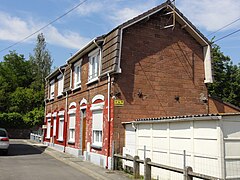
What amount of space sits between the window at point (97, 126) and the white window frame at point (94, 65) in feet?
6.00

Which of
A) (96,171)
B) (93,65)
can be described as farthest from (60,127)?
(96,171)

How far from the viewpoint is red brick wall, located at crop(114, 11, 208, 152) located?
14992 mm

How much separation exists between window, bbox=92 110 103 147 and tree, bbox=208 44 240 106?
59.1ft

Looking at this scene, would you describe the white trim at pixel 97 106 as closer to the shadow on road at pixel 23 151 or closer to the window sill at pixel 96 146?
the window sill at pixel 96 146

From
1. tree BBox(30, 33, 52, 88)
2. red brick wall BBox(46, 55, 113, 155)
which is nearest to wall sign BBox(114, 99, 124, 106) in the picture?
red brick wall BBox(46, 55, 113, 155)

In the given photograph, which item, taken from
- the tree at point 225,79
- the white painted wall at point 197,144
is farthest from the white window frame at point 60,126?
the tree at point 225,79

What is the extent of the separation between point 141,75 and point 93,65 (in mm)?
3797

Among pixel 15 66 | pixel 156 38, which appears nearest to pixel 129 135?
pixel 156 38

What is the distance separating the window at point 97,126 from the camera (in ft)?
52.7

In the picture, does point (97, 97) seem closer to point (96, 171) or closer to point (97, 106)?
point (97, 106)

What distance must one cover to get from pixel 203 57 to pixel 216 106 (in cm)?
262

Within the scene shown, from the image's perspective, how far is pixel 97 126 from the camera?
16.4m

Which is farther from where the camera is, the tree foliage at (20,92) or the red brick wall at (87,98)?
the tree foliage at (20,92)

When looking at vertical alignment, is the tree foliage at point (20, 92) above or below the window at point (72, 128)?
above
